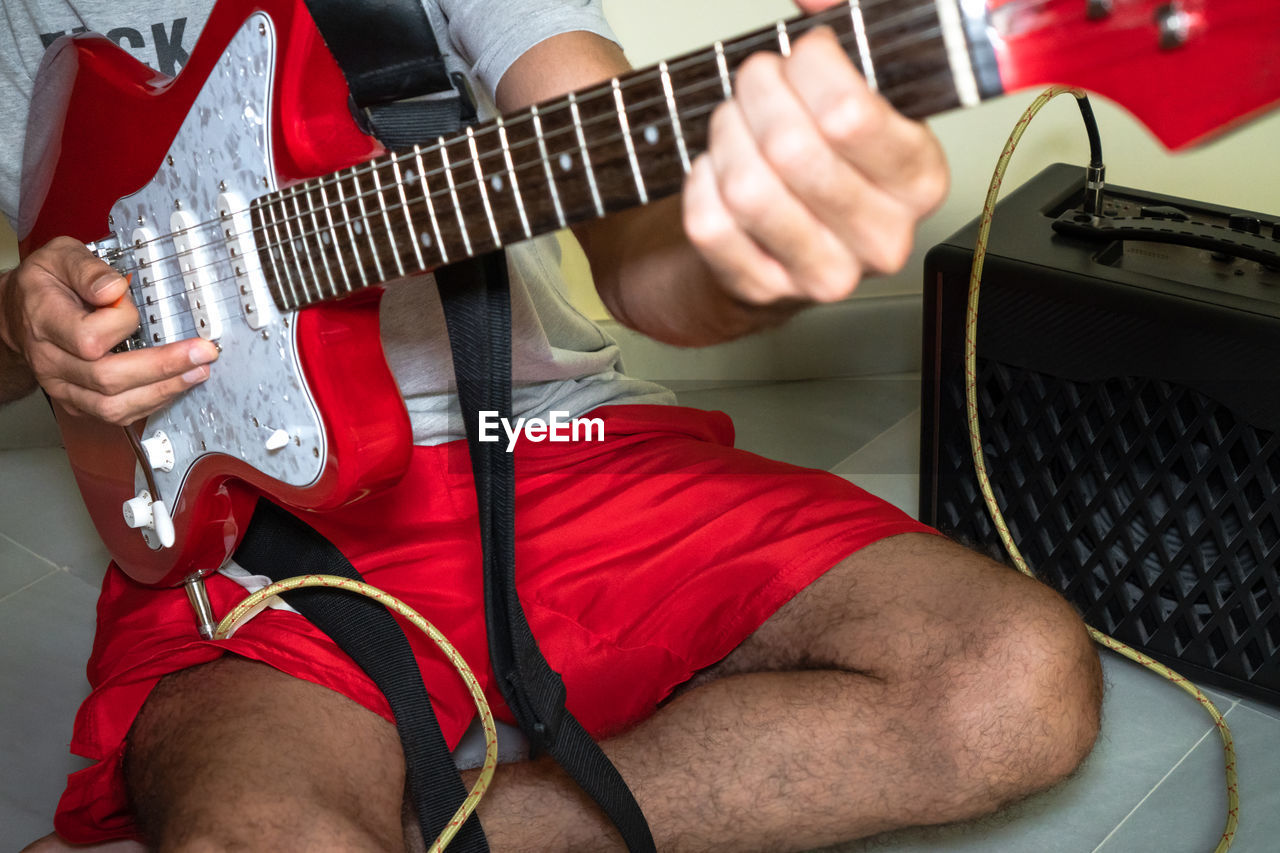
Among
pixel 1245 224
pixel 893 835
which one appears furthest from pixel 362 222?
pixel 1245 224

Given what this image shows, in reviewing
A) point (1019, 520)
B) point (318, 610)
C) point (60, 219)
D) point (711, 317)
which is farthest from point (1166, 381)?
point (60, 219)

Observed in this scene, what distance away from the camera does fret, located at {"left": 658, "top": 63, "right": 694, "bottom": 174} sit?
0.52 meters

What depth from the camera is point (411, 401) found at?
101 cm

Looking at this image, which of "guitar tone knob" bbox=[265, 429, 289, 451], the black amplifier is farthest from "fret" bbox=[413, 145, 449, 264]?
the black amplifier

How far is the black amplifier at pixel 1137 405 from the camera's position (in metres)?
1.00

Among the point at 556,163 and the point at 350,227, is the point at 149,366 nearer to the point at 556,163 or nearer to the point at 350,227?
the point at 350,227

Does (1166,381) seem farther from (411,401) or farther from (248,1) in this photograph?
(248,1)

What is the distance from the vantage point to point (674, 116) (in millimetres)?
527

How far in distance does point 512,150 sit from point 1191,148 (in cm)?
33

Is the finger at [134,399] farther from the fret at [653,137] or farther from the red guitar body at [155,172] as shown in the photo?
the fret at [653,137]

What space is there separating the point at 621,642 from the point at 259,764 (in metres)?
0.31

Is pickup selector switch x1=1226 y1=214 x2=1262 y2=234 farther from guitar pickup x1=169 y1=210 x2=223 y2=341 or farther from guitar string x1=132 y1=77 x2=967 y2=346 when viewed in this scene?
guitar pickup x1=169 y1=210 x2=223 y2=341

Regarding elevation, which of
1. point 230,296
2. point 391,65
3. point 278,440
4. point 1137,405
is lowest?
point 1137,405

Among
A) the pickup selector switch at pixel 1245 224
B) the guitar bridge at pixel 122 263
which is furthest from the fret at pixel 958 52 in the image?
the pickup selector switch at pixel 1245 224
